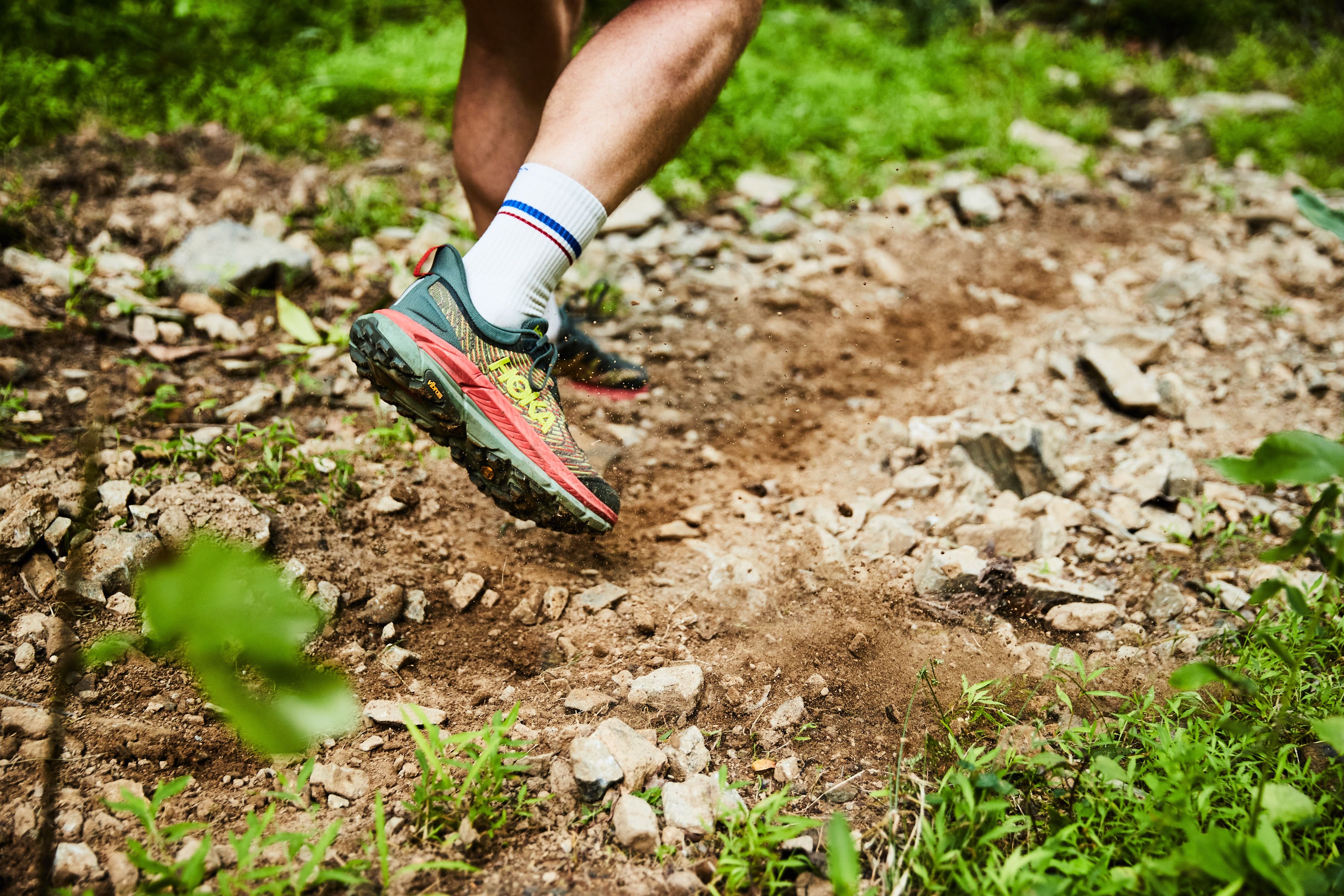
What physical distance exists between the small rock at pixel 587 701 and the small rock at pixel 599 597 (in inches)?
9.0

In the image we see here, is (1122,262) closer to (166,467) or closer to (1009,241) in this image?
(1009,241)

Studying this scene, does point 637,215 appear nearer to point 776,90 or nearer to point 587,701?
point 776,90

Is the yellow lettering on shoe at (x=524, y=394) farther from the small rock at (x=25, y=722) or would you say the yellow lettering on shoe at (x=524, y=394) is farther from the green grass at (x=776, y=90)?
the green grass at (x=776, y=90)

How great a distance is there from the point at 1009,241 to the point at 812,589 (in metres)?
2.18

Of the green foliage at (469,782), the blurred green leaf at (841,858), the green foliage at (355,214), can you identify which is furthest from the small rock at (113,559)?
the green foliage at (355,214)

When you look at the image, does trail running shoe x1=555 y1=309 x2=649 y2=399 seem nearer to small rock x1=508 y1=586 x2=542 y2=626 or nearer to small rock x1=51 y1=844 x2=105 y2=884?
small rock x1=508 y1=586 x2=542 y2=626

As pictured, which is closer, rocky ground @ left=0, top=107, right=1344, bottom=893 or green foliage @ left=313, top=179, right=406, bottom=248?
rocky ground @ left=0, top=107, right=1344, bottom=893

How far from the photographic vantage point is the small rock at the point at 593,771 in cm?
117

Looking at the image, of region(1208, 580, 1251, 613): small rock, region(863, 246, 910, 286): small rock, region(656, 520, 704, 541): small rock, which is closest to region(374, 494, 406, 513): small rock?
region(656, 520, 704, 541): small rock

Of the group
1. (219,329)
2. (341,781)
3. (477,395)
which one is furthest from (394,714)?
(219,329)

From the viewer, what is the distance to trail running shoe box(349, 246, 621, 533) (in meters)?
1.38

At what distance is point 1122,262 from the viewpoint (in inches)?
120

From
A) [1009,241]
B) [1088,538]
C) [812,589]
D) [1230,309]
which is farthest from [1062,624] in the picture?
[1009,241]

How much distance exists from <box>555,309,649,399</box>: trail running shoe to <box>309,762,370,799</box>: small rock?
3.81 ft
